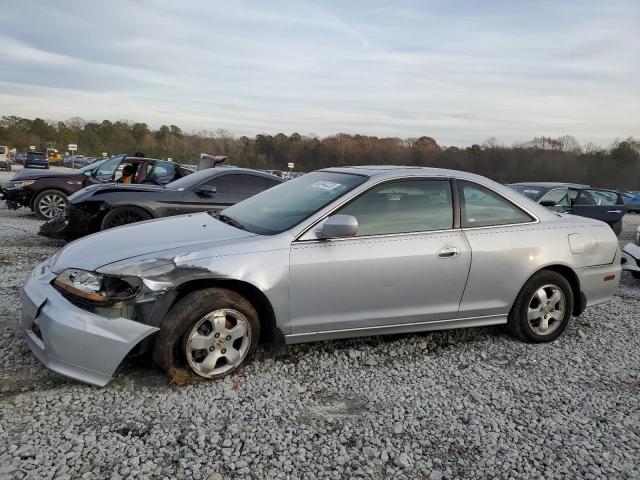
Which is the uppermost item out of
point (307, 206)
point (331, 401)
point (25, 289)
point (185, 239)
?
point (307, 206)

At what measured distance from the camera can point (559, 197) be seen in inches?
431

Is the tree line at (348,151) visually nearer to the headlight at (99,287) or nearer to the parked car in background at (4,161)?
the parked car in background at (4,161)

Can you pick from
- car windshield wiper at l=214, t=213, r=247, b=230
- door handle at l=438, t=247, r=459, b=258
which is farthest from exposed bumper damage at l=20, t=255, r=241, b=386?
door handle at l=438, t=247, r=459, b=258

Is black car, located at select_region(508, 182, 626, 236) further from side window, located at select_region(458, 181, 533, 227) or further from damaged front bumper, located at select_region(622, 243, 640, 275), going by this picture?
side window, located at select_region(458, 181, 533, 227)

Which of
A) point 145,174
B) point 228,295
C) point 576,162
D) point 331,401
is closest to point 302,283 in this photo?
point 228,295

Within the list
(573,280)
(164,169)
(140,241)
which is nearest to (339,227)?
(140,241)

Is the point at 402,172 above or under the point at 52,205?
above

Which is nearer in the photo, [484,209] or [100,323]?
[100,323]

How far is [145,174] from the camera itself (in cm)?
1050

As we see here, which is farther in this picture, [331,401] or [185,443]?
[331,401]

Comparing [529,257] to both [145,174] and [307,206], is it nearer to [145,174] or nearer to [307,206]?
[307,206]

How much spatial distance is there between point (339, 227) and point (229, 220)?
3.66 ft

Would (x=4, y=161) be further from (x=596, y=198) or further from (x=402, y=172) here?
(x=402, y=172)

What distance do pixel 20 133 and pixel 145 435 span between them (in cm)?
9192
